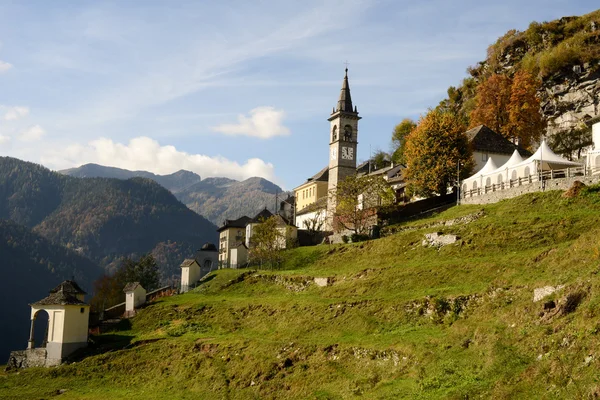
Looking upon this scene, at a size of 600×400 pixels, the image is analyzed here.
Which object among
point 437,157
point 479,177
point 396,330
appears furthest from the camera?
point 437,157

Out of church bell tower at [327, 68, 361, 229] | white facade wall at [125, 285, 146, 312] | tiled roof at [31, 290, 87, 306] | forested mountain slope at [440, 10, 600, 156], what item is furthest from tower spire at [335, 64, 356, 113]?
tiled roof at [31, 290, 87, 306]

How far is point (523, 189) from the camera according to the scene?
169 ft

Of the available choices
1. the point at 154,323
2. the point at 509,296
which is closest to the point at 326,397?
the point at 509,296

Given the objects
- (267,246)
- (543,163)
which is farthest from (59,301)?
(543,163)

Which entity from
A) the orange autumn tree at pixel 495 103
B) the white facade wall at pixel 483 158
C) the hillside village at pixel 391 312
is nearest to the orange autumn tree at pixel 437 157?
the hillside village at pixel 391 312

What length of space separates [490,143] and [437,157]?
7.04 meters

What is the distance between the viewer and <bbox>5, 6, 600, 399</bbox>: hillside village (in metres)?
25.3

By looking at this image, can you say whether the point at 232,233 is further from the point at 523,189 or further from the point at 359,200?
the point at 523,189

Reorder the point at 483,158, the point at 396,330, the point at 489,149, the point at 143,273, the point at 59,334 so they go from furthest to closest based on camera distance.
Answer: the point at 143,273 < the point at 489,149 < the point at 483,158 < the point at 59,334 < the point at 396,330

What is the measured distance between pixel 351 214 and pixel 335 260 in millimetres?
8904

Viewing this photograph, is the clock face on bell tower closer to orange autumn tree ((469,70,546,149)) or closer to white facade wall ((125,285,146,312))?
orange autumn tree ((469,70,546,149))

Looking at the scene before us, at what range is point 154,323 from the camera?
169 feet

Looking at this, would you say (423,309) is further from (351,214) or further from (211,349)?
(351,214)

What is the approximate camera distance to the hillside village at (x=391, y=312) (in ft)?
82.9
